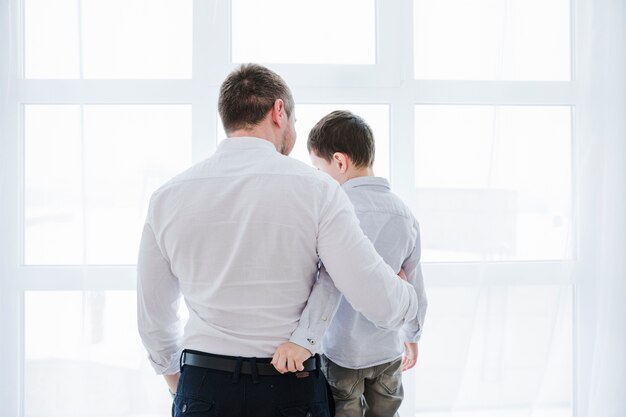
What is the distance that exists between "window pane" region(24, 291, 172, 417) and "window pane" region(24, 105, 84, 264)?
171mm

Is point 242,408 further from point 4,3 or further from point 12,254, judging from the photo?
point 4,3

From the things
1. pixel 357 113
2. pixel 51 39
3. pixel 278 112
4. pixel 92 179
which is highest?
pixel 51 39

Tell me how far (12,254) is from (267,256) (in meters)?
1.27

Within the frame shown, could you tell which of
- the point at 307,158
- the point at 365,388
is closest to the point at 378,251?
the point at 365,388

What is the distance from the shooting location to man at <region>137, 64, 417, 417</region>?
109cm

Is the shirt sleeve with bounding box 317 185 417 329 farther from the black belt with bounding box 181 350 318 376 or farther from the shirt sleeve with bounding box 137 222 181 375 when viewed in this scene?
the shirt sleeve with bounding box 137 222 181 375

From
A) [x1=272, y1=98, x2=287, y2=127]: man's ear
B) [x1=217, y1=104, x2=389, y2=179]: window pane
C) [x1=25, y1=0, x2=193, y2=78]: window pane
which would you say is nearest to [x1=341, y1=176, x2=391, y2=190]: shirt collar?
[x1=272, y1=98, x2=287, y2=127]: man's ear

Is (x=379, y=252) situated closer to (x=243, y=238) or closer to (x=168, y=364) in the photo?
(x=243, y=238)

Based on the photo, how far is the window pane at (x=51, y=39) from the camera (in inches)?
73.1

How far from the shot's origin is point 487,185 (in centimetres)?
199

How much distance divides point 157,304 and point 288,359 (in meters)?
0.34

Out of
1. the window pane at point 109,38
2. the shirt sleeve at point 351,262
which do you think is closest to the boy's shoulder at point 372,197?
the shirt sleeve at point 351,262

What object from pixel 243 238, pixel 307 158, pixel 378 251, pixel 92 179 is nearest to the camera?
pixel 243 238

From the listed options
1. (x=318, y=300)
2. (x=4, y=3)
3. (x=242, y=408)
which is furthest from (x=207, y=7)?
(x=242, y=408)
